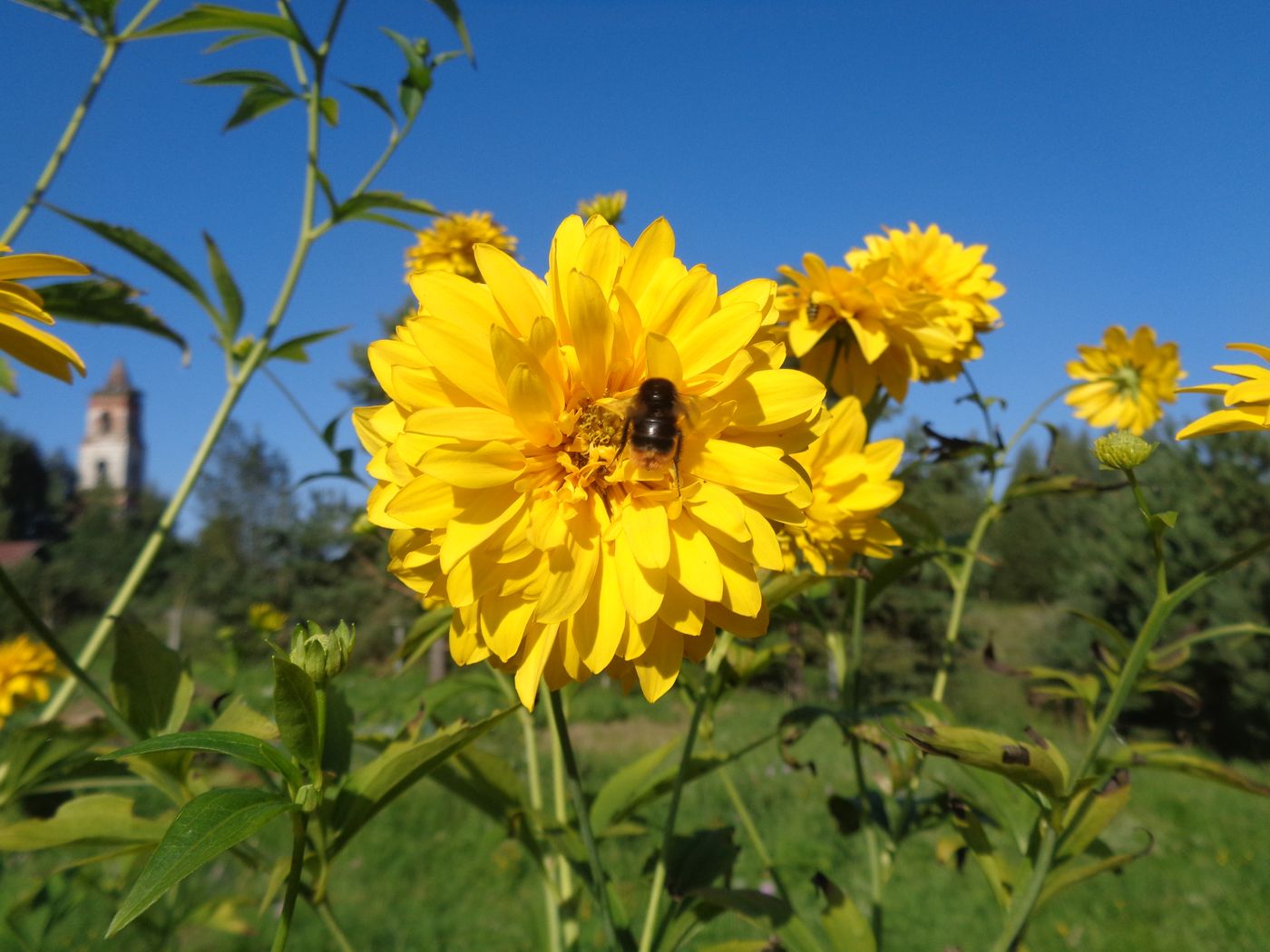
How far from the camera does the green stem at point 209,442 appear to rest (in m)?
1.38

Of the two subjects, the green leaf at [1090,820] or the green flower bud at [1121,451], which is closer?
the green flower bud at [1121,451]

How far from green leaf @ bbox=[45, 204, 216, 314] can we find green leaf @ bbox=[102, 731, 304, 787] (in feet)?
4.01

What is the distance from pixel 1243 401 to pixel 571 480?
0.82 meters

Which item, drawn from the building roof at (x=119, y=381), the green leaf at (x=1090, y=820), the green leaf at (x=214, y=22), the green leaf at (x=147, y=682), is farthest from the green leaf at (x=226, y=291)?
the building roof at (x=119, y=381)

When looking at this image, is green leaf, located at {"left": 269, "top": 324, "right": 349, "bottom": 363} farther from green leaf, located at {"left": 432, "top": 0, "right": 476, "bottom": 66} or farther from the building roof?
the building roof

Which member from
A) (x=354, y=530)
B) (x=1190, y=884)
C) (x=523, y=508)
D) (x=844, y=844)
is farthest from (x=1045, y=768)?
(x=1190, y=884)

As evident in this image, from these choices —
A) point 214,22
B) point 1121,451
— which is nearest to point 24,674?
point 214,22

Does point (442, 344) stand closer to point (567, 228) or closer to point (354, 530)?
point (567, 228)

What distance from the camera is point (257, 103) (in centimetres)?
179

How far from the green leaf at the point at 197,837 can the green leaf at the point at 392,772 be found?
150 mm

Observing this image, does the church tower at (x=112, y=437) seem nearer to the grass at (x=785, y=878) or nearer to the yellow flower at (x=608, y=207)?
the grass at (x=785, y=878)

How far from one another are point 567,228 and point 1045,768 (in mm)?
948

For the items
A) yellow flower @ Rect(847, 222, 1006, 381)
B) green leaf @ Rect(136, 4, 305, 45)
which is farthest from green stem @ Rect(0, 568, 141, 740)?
yellow flower @ Rect(847, 222, 1006, 381)

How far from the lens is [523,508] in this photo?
0.98 metres
